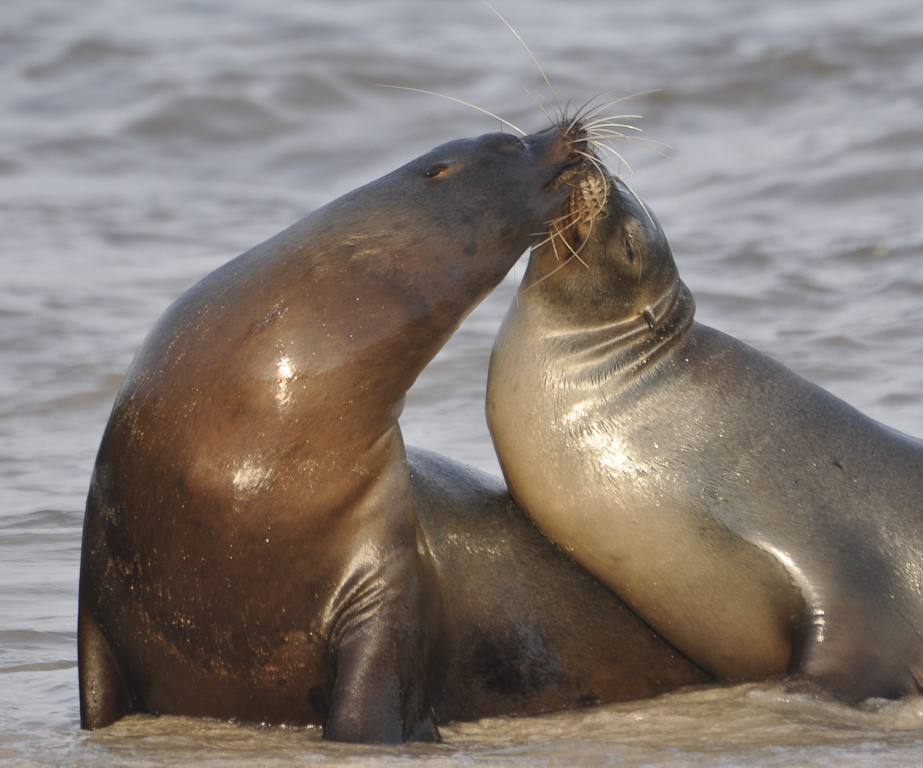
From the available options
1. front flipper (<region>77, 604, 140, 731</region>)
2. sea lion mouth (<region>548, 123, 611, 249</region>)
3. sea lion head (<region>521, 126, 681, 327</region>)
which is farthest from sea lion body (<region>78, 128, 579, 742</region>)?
sea lion head (<region>521, 126, 681, 327</region>)

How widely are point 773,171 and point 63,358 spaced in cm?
786

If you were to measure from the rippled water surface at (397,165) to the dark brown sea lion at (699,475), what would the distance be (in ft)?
0.89

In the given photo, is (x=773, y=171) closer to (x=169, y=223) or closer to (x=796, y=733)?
(x=169, y=223)

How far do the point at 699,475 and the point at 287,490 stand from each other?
1.59 m

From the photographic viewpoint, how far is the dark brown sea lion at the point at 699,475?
5.06 metres

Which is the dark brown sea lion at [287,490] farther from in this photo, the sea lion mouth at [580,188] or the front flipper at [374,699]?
the sea lion mouth at [580,188]

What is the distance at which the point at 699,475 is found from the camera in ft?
17.2

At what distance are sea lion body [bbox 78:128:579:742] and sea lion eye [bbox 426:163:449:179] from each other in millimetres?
146

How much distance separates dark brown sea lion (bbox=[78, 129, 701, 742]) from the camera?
4379 millimetres

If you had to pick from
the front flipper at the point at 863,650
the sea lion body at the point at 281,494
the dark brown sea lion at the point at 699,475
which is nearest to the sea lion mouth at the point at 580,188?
the dark brown sea lion at the point at 699,475

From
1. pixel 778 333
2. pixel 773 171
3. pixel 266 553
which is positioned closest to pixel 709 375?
pixel 266 553

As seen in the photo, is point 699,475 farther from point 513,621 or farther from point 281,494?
point 281,494

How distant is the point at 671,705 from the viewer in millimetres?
4953

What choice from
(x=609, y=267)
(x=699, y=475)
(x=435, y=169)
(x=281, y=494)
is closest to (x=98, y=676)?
(x=281, y=494)
